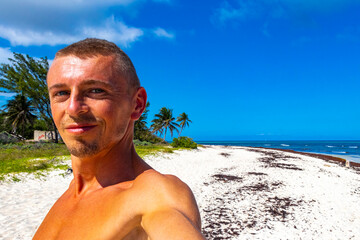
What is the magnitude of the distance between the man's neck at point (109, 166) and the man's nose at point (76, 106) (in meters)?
0.23

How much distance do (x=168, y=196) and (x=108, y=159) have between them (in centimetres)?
39

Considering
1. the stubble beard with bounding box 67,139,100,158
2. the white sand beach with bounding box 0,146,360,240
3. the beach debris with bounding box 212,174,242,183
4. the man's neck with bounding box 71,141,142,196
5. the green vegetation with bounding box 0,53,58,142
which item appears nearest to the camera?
the stubble beard with bounding box 67,139,100,158

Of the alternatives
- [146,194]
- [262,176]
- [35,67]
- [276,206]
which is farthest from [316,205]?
[35,67]

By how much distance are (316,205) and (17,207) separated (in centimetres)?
907

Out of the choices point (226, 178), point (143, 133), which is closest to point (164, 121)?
point (143, 133)

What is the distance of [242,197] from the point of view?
7.75 meters

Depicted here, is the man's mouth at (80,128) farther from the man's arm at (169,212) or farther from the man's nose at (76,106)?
the man's arm at (169,212)

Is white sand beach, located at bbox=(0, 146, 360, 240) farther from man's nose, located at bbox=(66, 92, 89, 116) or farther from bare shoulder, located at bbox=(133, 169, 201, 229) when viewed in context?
man's nose, located at bbox=(66, 92, 89, 116)

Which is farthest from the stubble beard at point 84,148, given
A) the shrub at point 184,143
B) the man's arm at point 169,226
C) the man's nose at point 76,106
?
the shrub at point 184,143

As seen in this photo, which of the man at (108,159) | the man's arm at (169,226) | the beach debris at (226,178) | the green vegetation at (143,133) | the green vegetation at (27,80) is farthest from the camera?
the green vegetation at (143,133)

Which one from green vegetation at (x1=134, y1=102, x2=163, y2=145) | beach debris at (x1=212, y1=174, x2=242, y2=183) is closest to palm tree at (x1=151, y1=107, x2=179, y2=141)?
green vegetation at (x1=134, y1=102, x2=163, y2=145)

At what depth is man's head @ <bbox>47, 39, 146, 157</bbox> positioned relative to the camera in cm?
88

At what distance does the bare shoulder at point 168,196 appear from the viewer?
2.54 ft

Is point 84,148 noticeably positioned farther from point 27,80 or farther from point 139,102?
point 27,80
